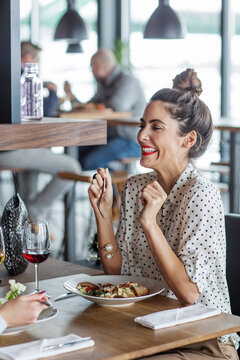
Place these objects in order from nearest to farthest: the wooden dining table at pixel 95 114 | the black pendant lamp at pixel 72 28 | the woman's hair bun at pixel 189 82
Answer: the woman's hair bun at pixel 189 82, the wooden dining table at pixel 95 114, the black pendant lamp at pixel 72 28

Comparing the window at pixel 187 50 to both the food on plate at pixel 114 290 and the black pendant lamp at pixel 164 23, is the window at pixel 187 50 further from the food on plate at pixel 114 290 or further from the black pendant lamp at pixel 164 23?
the food on plate at pixel 114 290

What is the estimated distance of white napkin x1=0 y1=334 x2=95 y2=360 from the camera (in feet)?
4.91

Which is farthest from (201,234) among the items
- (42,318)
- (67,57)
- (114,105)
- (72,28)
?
(67,57)

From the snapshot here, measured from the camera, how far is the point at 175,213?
223cm

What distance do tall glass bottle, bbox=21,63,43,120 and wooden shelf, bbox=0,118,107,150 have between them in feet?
0.17

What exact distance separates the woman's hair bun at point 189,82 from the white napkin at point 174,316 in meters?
0.86

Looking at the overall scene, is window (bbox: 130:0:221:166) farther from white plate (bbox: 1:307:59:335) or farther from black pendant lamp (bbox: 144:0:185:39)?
white plate (bbox: 1:307:59:335)

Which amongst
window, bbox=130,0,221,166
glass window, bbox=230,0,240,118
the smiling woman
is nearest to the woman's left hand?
the smiling woman

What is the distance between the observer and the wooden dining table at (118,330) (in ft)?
5.15

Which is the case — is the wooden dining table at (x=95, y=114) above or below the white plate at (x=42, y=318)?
above

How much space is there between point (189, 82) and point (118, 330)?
1.05 m

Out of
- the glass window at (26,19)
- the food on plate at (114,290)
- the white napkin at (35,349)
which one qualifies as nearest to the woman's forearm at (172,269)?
the food on plate at (114,290)

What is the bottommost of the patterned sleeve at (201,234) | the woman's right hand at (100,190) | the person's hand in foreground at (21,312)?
the person's hand in foreground at (21,312)

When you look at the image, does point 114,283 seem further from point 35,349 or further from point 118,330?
point 35,349
